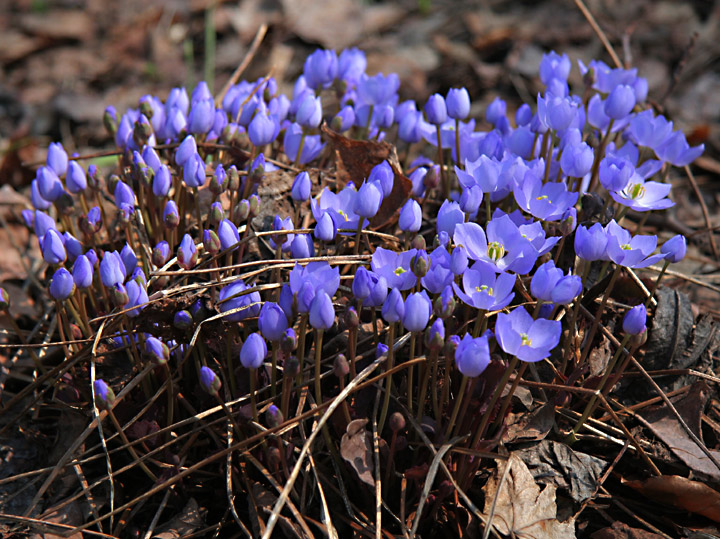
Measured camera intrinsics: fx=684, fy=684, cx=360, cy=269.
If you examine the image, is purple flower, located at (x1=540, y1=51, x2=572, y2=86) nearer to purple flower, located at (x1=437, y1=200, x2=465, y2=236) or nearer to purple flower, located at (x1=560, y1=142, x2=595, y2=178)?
purple flower, located at (x1=560, y1=142, x2=595, y2=178)

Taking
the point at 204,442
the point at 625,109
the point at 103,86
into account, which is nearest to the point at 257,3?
the point at 103,86

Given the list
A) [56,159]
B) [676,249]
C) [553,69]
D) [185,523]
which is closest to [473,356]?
[676,249]

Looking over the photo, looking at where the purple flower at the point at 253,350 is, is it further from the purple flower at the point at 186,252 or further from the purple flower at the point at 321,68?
the purple flower at the point at 321,68

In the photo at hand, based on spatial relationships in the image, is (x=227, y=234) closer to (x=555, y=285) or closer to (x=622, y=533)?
(x=555, y=285)

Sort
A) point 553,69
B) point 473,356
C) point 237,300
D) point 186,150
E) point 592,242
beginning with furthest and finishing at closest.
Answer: point 553,69, point 186,150, point 237,300, point 592,242, point 473,356

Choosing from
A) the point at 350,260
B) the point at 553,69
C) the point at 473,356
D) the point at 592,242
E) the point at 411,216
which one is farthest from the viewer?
the point at 553,69

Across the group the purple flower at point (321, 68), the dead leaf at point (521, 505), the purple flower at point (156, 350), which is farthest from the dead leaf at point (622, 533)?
the purple flower at point (321, 68)
